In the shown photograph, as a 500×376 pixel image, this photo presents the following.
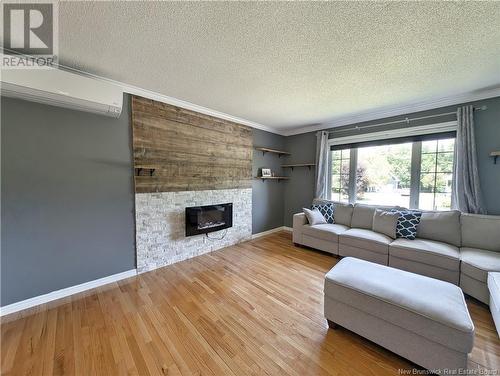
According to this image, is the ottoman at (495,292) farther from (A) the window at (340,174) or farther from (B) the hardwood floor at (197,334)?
(A) the window at (340,174)

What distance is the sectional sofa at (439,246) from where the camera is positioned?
2.07 m

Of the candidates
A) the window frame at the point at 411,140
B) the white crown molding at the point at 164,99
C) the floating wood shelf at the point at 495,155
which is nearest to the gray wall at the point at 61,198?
the white crown molding at the point at 164,99

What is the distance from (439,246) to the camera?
2434 mm

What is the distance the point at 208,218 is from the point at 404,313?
2739 millimetres

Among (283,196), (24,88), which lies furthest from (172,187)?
(283,196)

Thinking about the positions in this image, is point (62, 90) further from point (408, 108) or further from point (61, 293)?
point (408, 108)

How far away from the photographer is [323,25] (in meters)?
1.46

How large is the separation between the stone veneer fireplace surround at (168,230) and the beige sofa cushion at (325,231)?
1535 mm

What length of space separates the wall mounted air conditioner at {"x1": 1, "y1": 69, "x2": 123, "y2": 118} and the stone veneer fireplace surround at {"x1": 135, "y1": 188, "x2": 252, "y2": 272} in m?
1.15

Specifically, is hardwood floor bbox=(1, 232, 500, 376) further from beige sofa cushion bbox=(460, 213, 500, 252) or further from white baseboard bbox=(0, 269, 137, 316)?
beige sofa cushion bbox=(460, 213, 500, 252)

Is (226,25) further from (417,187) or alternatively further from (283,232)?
(283,232)

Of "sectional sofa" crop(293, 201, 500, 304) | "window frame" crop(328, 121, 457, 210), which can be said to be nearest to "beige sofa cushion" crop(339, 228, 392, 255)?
"sectional sofa" crop(293, 201, 500, 304)

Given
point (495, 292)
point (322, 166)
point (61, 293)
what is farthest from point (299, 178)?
point (61, 293)

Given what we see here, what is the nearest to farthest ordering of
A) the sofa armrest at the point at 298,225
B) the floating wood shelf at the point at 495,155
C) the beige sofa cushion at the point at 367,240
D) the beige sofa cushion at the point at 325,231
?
the floating wood shelf at the point at 495,155
the beige sofa cushion at the point at 367,240
the beige sofa cushion at the point at 325,231
the sofa armrest at the point at 298,225
